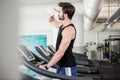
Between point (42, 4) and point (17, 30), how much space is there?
22.0ft

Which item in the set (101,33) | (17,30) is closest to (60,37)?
(17,30)

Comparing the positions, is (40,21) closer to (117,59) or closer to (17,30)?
(117,59)

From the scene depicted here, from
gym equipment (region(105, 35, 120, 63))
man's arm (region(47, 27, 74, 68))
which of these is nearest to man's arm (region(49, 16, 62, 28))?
man's arm (region(47, 27, 74, 68))

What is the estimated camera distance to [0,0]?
676mm

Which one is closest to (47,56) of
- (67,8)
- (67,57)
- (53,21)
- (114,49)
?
(53,21)

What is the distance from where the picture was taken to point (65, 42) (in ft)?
7.29

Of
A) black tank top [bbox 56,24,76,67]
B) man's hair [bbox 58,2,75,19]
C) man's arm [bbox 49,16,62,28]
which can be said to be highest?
man's hair [bbox 58,2,75,19]

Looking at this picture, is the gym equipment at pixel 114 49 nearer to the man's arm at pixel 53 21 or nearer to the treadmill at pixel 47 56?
the treadmill at pixel 47 56

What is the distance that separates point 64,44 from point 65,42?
0.9 inches

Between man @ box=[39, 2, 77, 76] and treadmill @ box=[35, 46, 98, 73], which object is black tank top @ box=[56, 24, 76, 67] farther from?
treadmill @ box=[35, 46, 98, 73]

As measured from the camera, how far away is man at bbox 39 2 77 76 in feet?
7.28

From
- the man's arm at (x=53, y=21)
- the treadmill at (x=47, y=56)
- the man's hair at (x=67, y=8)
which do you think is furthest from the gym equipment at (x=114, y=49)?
the man's hair at (x=67, y=8)

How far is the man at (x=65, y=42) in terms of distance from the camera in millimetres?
2219

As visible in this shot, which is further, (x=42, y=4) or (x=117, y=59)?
(x=117, y=59)
